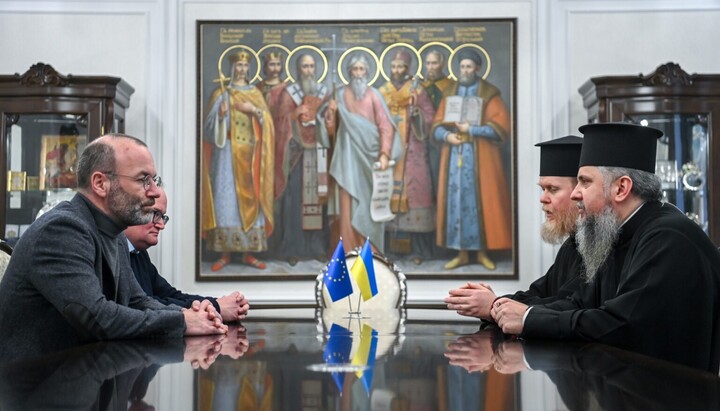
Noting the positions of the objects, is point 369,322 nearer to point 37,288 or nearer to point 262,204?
point 37,288

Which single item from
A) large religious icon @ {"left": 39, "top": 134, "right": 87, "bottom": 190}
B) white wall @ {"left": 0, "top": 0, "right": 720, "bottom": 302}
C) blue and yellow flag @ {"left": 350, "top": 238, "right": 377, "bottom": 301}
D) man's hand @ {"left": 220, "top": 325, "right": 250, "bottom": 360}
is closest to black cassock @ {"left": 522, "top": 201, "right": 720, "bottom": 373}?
man's hand @ {"left": 220, "top": 325, "right": 250, "bottom": 360}

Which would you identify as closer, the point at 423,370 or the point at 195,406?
the point at 195,406

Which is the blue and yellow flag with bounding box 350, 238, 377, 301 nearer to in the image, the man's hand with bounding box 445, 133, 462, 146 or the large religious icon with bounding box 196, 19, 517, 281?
the large religious icon with bounding box 196, 19, 517, 281

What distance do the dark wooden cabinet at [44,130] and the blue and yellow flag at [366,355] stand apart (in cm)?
408

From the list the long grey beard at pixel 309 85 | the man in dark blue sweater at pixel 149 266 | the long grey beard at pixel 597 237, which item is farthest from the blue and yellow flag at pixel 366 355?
the long grey beard at pixel 309 85

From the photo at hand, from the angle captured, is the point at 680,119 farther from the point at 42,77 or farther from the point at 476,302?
the point at 42,77

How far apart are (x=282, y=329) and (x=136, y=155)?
0.88m

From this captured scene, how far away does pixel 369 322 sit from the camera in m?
4.41

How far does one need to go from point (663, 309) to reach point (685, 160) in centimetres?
433

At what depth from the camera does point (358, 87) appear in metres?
7.93

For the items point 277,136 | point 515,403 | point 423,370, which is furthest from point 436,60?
point 515,403

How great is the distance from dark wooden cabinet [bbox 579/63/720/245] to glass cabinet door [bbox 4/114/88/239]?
12.8 feet

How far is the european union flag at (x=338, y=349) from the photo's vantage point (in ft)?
7.77

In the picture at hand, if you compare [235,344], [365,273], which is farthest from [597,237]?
[365,273]
